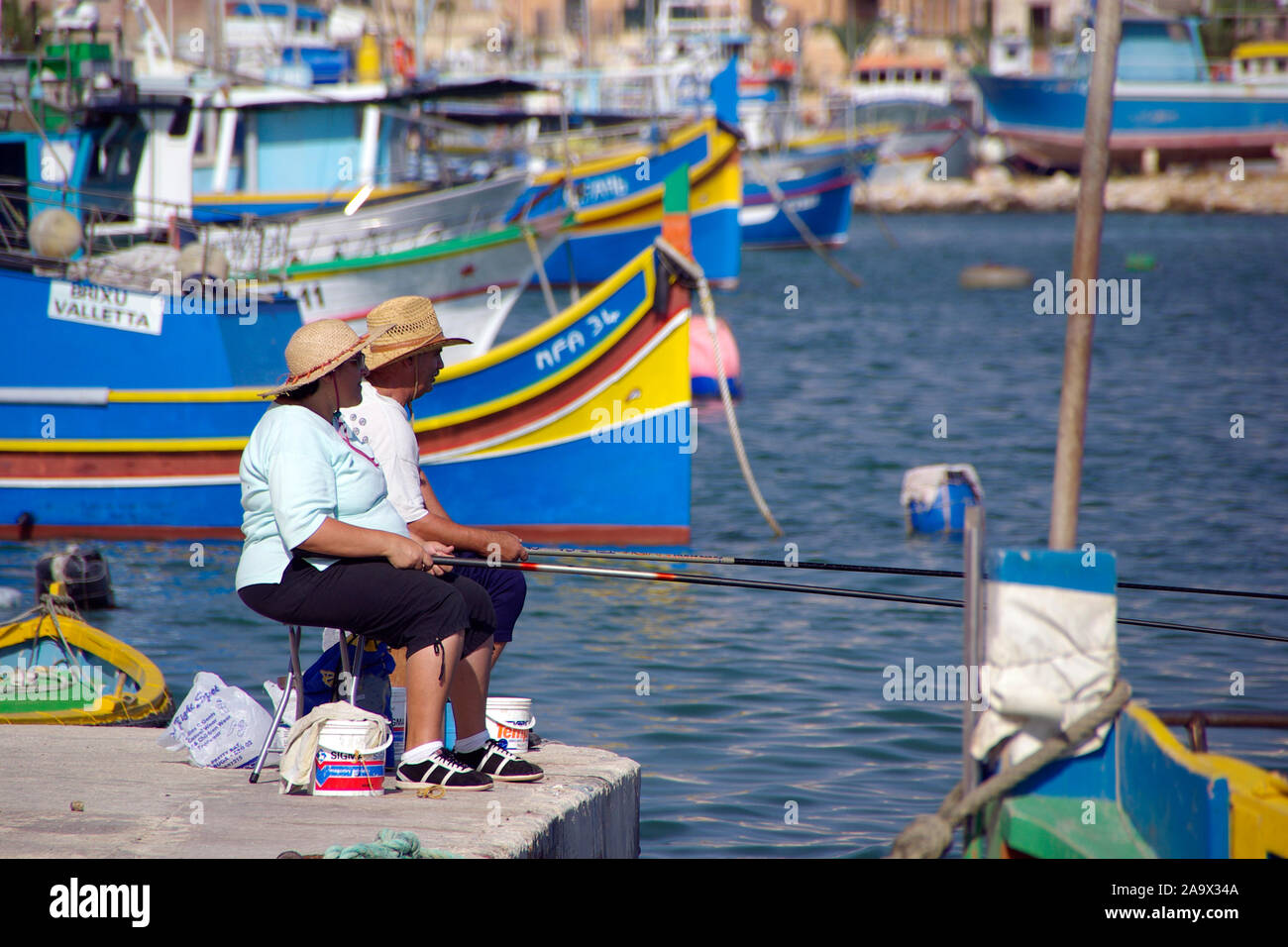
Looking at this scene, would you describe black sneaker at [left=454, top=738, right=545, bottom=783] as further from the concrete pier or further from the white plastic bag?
the white plastic bag

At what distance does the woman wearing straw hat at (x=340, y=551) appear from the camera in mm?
4262

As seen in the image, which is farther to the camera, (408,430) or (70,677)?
(70,677)

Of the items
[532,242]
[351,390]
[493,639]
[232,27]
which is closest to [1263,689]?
[493,639]

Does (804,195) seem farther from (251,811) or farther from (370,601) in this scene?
(251,811)

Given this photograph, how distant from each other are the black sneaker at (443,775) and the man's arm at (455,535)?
2.26 feet

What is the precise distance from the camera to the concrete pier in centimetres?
395

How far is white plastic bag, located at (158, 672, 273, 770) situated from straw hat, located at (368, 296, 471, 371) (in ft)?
3.72

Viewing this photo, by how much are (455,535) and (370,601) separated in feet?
1.92

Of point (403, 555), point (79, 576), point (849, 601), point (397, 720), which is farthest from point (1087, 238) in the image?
point (79, 576)

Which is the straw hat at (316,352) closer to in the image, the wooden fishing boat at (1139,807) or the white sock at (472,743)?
the white sock at (472,743)

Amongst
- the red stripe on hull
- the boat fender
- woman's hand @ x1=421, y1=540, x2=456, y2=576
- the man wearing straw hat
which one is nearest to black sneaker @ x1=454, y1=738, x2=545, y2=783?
the man wearing straw hat

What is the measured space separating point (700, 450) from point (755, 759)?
9306mm

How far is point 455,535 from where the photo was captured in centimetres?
482
